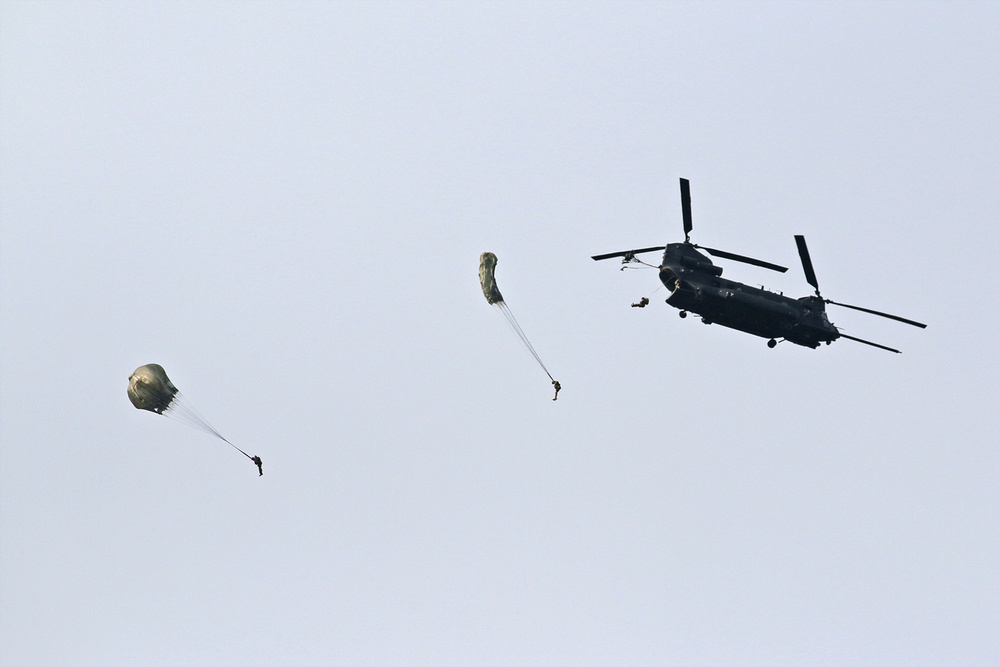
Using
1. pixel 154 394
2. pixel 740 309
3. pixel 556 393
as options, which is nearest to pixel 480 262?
pixel 556 393

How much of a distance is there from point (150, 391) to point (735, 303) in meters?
39.3

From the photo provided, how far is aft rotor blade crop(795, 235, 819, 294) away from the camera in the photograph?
91875mm

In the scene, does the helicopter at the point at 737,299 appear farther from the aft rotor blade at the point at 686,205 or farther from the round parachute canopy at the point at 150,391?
the round parachute canopy at the point at 150,391

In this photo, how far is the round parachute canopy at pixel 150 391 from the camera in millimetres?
96062

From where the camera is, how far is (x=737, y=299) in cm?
9125

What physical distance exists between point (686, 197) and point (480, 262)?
1475cm

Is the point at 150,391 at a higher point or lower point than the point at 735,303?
lower

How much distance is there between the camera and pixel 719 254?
88812mm

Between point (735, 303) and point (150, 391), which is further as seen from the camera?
point (150, 391)

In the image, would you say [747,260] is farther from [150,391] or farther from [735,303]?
[150,391]

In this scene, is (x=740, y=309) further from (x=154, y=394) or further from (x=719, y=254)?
(x=154, y=394)

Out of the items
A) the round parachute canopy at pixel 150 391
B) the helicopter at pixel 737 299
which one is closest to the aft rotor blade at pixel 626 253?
the helicopter at pixel 737 299

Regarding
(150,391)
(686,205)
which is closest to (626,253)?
(686,205)

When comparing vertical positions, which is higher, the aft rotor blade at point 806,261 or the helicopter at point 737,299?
the aft rotor blade at point 806,261
